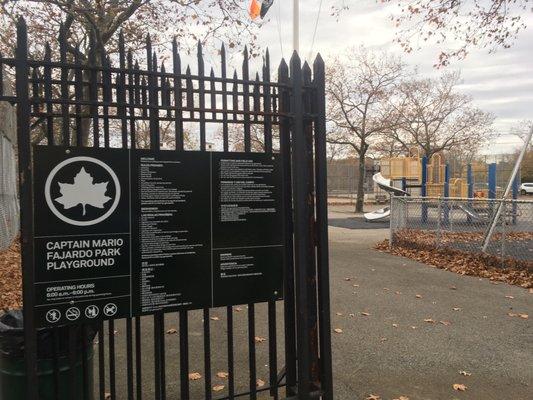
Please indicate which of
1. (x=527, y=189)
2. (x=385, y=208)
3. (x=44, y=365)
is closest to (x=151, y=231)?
(x=44, y=365)

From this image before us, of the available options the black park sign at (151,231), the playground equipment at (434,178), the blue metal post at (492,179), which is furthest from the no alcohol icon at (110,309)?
the blue metal post at (492,179)

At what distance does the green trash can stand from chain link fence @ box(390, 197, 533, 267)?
7754 mm

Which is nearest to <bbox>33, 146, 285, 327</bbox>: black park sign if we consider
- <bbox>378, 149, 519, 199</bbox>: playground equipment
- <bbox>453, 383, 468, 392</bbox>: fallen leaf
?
<bbox>453, 383, 468, 392</bbox>: fallen leaf

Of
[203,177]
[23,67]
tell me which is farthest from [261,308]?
[23,67]

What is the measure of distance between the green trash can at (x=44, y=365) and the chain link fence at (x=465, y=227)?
7.75m

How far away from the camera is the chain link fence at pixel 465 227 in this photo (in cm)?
919

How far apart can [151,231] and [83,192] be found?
0.45 m

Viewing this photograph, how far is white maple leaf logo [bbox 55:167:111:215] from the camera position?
8.84 ft

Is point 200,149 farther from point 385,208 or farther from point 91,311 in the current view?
point 385,208

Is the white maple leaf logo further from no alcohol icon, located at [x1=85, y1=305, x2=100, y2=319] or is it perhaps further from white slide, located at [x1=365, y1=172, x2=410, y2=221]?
white slide, located at [x1=365, y1=172, x2=410, y2=221]

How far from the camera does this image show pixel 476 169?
81.7 feet

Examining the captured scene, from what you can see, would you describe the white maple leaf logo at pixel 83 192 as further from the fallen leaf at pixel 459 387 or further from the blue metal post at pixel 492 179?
the blue metal post at pixel 492 179

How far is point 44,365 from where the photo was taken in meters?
2.91

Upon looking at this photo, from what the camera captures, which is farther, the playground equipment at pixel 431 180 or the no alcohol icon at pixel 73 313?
the playground equipment at pixel 431 180
